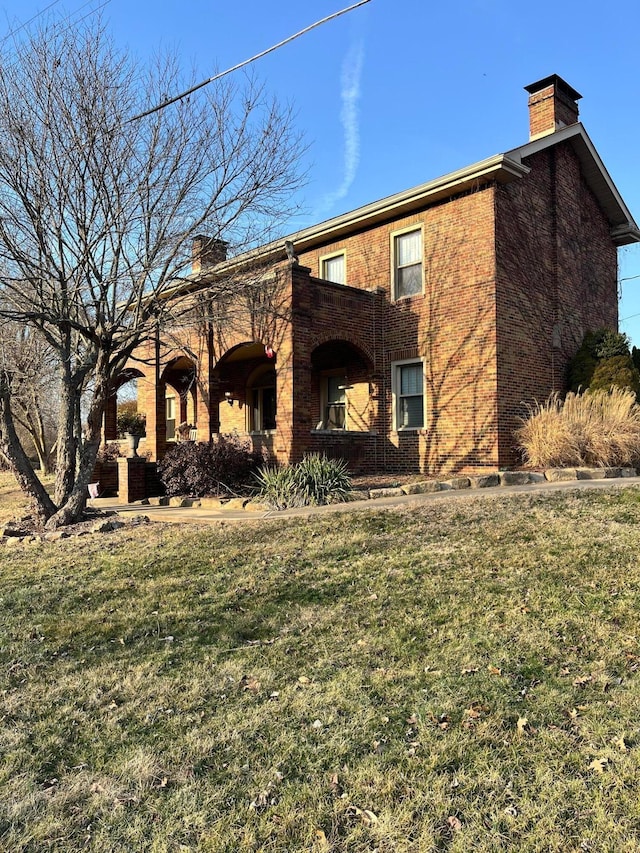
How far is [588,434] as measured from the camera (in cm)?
1152

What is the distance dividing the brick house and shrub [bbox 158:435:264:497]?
33.4 inches

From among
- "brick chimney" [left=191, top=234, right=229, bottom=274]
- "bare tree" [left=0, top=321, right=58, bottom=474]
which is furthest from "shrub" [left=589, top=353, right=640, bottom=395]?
"bare tree" [left=0, top=321, right=58, bottom=474]

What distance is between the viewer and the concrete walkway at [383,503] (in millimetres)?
8680

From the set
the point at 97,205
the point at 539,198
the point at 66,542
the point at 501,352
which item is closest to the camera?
the point at 66,542

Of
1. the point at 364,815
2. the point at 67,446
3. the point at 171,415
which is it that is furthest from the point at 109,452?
the point at 364,815

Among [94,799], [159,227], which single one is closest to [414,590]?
[94,799]

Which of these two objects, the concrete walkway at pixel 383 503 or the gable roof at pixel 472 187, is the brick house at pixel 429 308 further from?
the concrete walkway at pixel 383 503

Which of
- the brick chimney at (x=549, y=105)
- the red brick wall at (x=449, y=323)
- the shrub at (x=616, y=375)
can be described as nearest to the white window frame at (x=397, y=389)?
the red brick wall at (x=449, y=323)

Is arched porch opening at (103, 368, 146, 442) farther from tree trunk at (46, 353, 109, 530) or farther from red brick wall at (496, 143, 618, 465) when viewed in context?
red brick wall at (496, 143, 618, 465)

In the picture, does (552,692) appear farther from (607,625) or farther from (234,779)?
(234,779)

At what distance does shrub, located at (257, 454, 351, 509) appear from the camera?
9680 mm

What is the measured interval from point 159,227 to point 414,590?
7.00m

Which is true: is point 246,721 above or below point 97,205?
below

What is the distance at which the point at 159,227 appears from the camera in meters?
9.70
